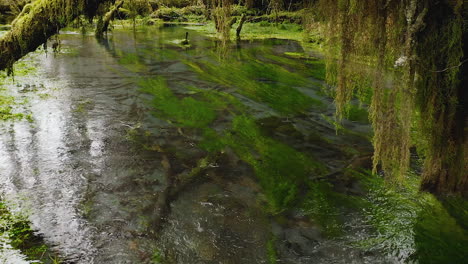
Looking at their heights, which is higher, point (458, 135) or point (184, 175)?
point (458, 135)

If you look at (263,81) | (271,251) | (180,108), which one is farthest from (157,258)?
(263,81)

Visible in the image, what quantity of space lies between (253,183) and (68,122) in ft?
15.8

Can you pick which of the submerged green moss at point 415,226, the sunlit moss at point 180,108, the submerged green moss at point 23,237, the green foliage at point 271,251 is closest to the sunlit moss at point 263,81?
the sunlit moss at point 180,108

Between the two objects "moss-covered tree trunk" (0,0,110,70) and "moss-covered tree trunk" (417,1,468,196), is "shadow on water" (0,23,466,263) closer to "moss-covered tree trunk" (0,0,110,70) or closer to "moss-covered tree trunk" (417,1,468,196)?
"moss-covered tree trunk" (417,1,468,196)

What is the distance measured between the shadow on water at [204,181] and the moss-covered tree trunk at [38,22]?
1.91 meters

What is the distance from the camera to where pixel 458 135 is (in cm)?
424

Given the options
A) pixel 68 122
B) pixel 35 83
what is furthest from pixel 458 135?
pixel 35 83

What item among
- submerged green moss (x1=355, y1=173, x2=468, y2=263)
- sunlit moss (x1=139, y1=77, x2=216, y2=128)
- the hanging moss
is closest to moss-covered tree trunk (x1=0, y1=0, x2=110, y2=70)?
the hanging moss

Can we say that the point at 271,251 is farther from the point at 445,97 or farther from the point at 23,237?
the point at 23,237

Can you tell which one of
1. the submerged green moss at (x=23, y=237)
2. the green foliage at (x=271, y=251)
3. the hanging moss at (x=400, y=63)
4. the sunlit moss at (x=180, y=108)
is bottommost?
the green foliage at (x=271, y=251)

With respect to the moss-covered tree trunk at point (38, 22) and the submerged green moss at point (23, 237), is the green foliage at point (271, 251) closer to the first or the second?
the submerged green moss at point (23, 237)

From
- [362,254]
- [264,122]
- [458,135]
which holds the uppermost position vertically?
[458,135]

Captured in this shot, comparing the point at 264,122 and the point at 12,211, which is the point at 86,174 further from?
the point at 264,122

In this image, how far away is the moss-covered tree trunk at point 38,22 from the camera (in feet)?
15.3
